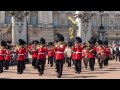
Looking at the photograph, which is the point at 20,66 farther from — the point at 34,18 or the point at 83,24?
the point at 34,18

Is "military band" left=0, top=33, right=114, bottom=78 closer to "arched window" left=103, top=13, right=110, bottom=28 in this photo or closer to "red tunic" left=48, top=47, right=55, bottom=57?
"red tunic" left=48, top=47, right=55, bottom=57

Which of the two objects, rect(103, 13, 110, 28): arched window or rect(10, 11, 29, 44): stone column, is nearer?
rect(10, 11, 29, 44): stone column

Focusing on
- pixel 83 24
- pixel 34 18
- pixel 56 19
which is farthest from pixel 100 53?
pixel 56 19

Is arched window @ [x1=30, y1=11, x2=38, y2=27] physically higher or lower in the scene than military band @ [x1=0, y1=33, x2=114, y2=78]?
higher

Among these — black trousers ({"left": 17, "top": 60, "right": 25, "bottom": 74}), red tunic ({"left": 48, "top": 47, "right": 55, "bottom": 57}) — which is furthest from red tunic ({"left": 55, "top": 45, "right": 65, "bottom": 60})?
red tunic ({"left": 48, "top": 47, "right": 55, "bottom": 57})

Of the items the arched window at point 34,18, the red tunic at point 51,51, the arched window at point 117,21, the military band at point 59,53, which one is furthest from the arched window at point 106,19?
the red tunic at point 51,51

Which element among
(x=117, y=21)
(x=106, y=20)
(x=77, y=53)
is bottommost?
(x=77, y=53)

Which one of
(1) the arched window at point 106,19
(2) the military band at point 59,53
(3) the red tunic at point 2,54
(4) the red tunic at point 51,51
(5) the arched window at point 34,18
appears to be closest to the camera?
(2) the military band at point 59,53

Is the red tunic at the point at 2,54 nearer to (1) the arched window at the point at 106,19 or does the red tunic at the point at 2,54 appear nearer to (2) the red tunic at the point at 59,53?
(2) the red tunic at the point at 59,53
